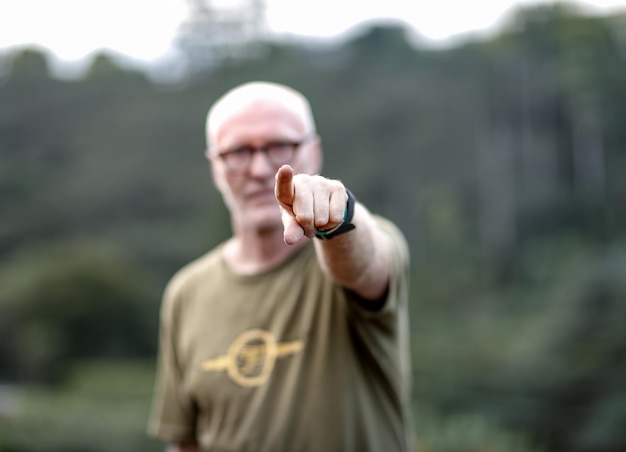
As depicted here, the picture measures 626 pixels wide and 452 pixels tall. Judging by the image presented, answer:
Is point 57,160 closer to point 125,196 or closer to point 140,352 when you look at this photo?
point 125,196

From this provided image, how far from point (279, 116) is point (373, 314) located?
61 cm

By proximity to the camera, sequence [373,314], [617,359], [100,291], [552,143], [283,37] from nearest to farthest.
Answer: [373,314], [617,359], [100,291], [552,143], [283,37]

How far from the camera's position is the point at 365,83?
1334 inches

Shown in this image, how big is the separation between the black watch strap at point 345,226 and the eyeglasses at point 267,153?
1.79 ft

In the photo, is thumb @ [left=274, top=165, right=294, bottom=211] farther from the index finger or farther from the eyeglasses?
the eyeglasses

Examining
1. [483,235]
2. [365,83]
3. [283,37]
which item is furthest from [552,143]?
[283,37]

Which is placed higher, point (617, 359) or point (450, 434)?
point (450, 434)

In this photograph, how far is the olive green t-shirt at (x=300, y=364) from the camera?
247 cm

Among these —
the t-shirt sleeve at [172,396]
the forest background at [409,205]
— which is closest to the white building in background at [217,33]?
the forest background at [409,205]

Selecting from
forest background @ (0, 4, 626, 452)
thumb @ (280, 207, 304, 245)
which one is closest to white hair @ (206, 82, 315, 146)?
thumb @ (280, 207, 304, 245)

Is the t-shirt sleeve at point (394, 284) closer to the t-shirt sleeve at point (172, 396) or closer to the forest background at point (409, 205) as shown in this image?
the t-shirt sleeve at point (172, 396)

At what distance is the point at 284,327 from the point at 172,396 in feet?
1.88

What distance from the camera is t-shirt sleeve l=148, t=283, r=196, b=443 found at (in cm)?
288

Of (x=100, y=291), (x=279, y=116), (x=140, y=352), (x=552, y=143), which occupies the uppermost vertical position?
(x=279, y=116)
